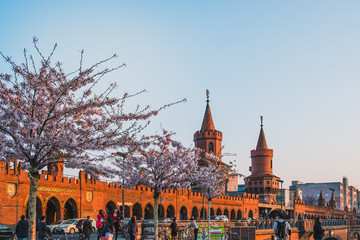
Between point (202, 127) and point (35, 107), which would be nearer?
point (35, 107)

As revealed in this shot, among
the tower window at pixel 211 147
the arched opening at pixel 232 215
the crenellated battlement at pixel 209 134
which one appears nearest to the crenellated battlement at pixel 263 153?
the crenellated battlement at pixel 209 134

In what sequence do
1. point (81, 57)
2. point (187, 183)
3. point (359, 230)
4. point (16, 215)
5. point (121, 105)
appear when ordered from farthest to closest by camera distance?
point (359, 230)
point (16, 215)
point (187, 183)
point (121, 105)
point (81, 57)

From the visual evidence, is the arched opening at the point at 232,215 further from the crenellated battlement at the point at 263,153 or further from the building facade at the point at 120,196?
the crenellated battlement at the point at 263,153

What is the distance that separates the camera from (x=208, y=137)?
81188 millimetres

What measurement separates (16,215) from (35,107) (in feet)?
94.1

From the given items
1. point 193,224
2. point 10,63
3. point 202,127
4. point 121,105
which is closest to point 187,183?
point 193,224

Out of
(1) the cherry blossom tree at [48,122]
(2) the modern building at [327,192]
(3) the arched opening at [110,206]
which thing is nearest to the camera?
(1) the cherry blossom tree at [48,122]

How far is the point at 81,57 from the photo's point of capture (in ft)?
34.6

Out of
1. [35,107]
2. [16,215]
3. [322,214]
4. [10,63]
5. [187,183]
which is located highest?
[10,63]

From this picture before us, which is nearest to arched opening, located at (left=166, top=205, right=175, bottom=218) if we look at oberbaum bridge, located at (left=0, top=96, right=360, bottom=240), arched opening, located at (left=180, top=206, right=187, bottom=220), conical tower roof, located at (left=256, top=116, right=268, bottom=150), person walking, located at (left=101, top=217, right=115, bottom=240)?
oberbaum bridge, located at (left=0, top=96, right=360, bottom=240)

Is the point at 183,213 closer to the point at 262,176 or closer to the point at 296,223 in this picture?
the point at 296,223

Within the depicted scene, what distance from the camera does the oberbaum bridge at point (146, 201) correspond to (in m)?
36.4

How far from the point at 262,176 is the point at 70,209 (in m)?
55.6

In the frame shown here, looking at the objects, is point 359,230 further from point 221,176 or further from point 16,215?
point 16,215
